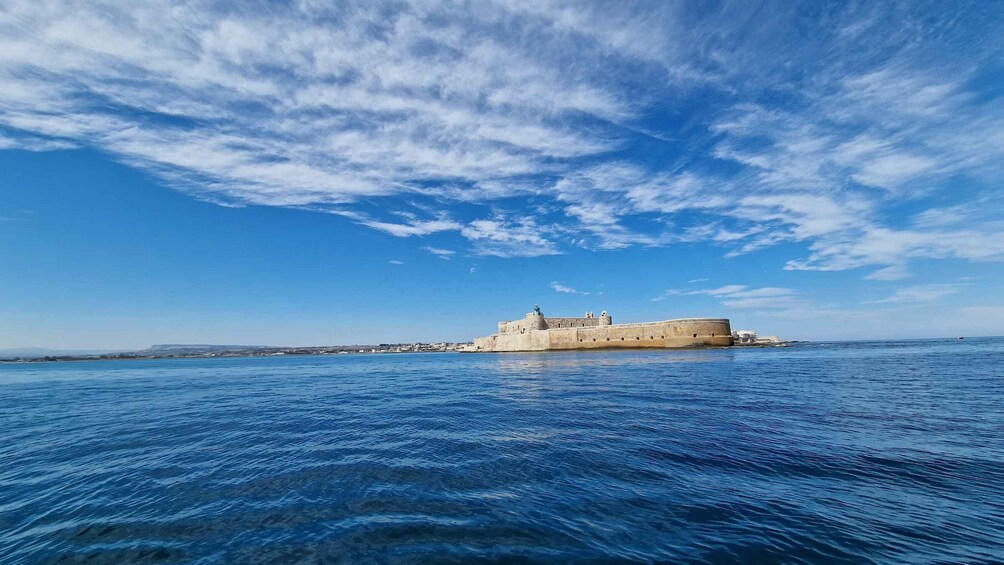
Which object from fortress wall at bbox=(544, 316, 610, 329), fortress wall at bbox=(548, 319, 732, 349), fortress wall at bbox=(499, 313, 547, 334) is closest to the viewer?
fortress wall at bbox=(548, 319, 732, 349)

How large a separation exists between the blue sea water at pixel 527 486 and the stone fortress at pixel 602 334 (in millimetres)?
59967

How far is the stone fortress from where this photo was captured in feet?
241

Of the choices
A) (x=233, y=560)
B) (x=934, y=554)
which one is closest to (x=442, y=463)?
(x=233, y=560)

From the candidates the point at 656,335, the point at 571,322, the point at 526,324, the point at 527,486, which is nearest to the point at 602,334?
the point at 656,335

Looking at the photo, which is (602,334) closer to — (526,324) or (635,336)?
(635,336)

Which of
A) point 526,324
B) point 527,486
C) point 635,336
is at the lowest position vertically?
point 527,486

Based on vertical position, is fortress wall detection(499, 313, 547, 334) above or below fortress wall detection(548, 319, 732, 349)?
above

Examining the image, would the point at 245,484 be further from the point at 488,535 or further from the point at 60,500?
the point at 488,535

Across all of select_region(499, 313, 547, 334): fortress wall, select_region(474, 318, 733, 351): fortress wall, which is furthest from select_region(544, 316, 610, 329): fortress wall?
select_region(474, 318, 733, 351): fortress wall

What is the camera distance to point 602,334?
83.1 m

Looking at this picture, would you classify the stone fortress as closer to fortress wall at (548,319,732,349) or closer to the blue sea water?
fortress wall at (548,319,732,349)

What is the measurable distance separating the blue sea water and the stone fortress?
60.0 metres

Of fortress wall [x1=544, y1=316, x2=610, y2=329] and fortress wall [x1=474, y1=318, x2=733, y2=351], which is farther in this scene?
fortress wall [x1=544, y1=316, x2=610, y2=329]

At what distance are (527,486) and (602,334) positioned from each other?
78.4 metres
